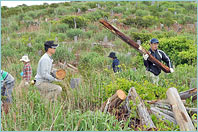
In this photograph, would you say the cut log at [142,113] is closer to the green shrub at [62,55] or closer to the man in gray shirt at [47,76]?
the man in gray shirt at [47,76]

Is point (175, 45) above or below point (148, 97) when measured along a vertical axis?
above

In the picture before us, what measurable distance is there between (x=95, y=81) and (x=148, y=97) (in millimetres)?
1207

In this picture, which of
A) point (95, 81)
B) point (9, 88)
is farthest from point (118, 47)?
point (9, 88)

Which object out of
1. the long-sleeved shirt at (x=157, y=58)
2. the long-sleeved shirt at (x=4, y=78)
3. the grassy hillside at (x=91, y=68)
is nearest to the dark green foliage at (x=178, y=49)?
the grassy hillside at (x=91, y=68)

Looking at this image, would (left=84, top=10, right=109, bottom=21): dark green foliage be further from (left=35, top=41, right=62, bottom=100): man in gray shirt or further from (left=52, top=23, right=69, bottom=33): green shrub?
(left=35, top=41, right=62, bottom=100): man in gray shirt

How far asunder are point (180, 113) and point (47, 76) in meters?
2.63

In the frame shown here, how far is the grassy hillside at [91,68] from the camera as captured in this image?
3891mm

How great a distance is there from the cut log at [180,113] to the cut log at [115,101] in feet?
2.50

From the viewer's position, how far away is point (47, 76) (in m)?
5.10

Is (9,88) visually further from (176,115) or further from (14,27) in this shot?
(14,27)

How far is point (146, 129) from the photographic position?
367cm

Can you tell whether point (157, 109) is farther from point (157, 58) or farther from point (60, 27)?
point (60, 27)

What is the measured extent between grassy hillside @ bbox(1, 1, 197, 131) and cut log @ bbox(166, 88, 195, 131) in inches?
5.4

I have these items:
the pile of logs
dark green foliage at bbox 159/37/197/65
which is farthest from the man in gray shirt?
dark green foliage at bbox 159/37/197/65
